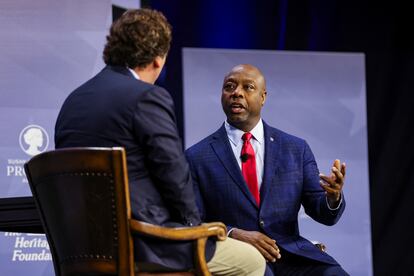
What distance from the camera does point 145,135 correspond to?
284 centimetres

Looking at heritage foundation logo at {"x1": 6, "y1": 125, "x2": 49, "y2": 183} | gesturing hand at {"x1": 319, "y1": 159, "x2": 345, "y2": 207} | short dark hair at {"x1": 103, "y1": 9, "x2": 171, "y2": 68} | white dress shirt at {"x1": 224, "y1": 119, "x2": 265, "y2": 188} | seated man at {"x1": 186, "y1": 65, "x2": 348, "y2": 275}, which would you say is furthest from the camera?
heritage foundation logo at {"x1": 6, "y1": 125, "x2": 49, "y2": 183}

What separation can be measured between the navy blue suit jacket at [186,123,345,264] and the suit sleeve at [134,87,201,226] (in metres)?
1.08

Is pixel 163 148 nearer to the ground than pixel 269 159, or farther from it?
farther from it

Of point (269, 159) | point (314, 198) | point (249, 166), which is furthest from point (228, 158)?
point (314, 198)

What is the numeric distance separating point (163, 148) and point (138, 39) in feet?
1.58

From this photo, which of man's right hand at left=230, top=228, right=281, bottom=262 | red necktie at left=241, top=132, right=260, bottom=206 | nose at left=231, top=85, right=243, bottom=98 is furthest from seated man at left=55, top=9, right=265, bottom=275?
nose at left=231, top=85, right=243, bottom=98

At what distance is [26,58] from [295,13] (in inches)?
95.2

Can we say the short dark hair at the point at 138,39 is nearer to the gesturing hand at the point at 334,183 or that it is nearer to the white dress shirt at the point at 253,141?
the gesturing hand at the point at 334,183

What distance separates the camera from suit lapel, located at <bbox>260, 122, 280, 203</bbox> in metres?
4.00

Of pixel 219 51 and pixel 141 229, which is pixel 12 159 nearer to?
pixel 219 51

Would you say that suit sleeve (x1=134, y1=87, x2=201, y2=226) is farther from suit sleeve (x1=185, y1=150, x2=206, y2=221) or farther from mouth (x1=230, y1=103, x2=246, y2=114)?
mouth (x1=230, y1=103, x2=246, y2=114)

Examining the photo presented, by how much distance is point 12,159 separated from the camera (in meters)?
4.88

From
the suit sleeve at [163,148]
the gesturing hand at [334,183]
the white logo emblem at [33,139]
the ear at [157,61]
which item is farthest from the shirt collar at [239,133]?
the white logo emblem at [33,139]

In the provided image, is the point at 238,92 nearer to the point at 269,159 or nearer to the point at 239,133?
the point at 239,133
